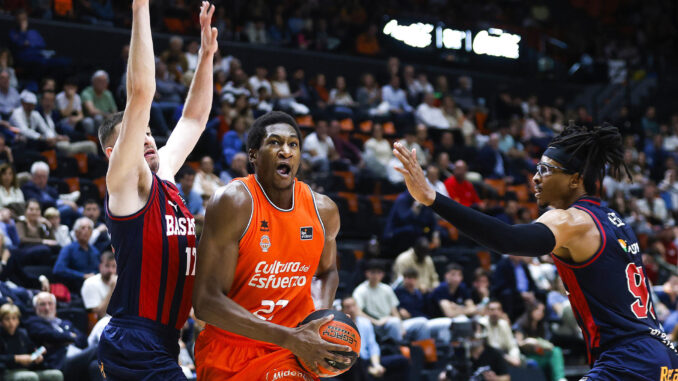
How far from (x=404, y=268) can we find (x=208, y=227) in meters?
7.73

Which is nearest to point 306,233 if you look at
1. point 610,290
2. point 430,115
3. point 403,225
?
point 610,290

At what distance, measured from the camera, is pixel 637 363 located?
4008mm

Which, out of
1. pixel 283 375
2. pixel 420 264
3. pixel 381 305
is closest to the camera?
pixel 283 375

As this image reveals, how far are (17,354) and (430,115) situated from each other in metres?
10.3

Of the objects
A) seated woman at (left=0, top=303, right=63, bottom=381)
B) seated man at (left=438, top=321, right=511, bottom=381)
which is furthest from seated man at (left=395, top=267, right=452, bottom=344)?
seated woman at (left=0, top=303, right=63, bottom=381)

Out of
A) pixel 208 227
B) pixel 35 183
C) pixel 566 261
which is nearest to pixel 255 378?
pixel 208 227

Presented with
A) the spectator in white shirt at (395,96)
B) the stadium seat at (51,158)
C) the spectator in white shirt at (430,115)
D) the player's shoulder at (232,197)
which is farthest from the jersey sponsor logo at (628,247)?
the spectator in white shirt at (395,96)

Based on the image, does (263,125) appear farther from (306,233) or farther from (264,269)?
(264,269)

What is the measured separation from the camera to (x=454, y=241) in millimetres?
13516

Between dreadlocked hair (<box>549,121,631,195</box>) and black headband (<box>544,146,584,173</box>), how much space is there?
0.7 inches

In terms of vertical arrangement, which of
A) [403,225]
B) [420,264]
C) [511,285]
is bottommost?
[511,285]

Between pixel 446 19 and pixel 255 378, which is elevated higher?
pixel 446 19

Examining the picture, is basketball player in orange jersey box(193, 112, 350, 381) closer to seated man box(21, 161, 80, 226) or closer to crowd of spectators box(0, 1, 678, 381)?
crowd of spectators box(0, 1, 678, 381)

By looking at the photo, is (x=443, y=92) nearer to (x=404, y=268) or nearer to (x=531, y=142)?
(x=531, y=142)
